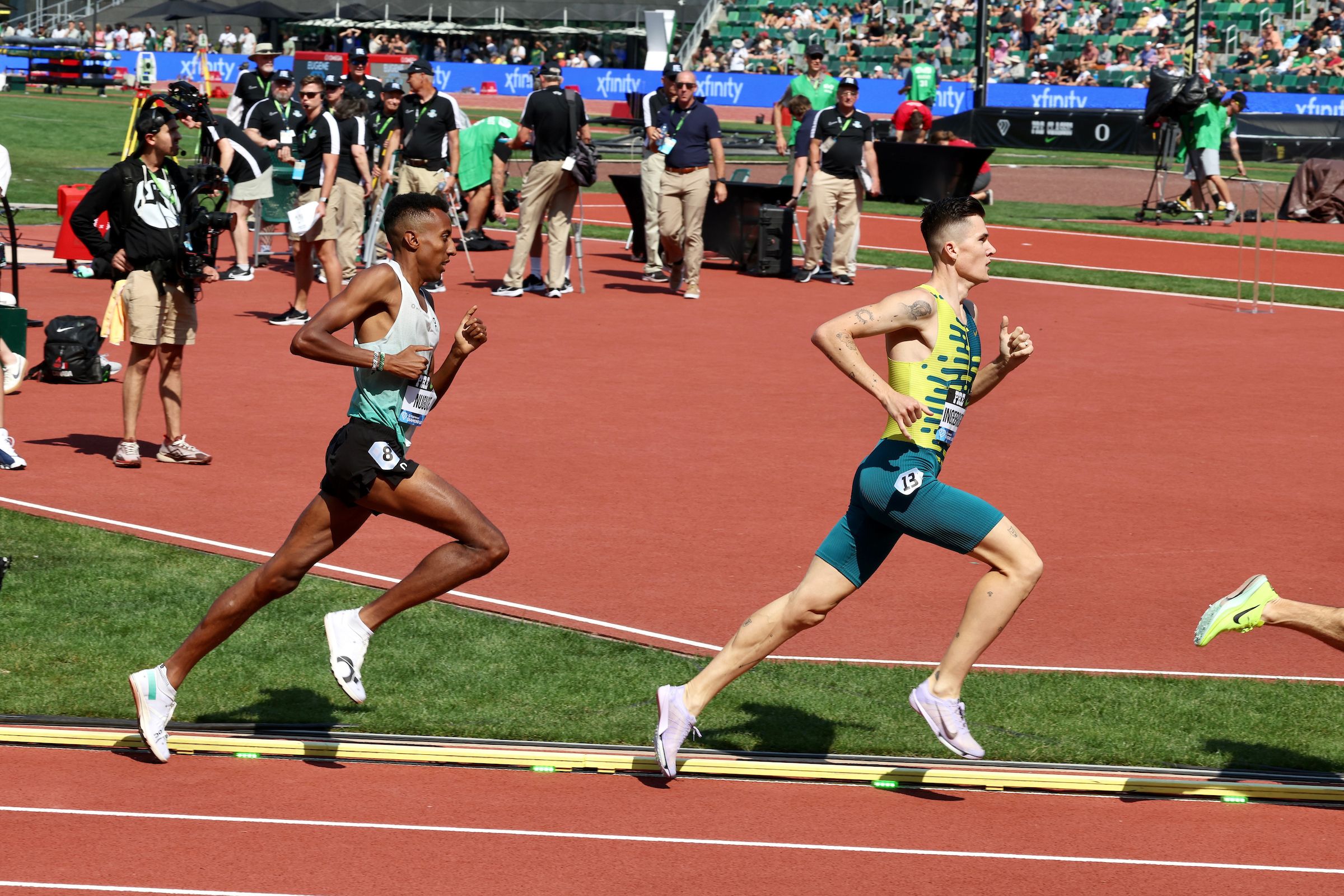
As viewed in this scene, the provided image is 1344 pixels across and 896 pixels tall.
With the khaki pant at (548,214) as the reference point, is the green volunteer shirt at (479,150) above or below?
above

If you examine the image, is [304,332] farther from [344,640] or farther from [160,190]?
[160,190]

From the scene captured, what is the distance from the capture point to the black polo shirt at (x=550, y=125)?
17328mm

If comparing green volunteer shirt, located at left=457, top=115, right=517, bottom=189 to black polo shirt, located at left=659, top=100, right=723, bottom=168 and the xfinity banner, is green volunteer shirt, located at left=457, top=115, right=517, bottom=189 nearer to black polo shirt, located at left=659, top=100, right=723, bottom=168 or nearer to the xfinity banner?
black polo shirt, located at left=659, top=100, right=723, bottom=168

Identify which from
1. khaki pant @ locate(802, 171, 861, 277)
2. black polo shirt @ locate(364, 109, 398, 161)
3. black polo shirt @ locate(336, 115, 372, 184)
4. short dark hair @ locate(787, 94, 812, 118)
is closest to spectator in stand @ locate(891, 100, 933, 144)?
short dark hair @ locate(787, 94, 812, 118)

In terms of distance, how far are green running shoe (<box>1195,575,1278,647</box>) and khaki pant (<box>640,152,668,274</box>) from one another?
41.8 ft

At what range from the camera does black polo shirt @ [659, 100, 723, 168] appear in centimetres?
1750

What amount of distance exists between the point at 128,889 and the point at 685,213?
13.4 m

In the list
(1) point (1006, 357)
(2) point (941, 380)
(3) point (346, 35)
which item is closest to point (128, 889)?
(2) point (941, 380)

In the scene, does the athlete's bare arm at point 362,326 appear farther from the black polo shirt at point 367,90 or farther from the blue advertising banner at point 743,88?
the blue advertising banner at point 743,88

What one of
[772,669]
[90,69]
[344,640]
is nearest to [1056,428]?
[772,669]

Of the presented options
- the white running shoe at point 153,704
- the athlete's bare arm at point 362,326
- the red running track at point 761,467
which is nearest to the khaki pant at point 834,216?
the red running track at point 761,467

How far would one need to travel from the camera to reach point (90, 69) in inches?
2108

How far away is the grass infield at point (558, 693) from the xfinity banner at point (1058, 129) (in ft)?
114

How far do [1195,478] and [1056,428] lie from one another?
161cm
